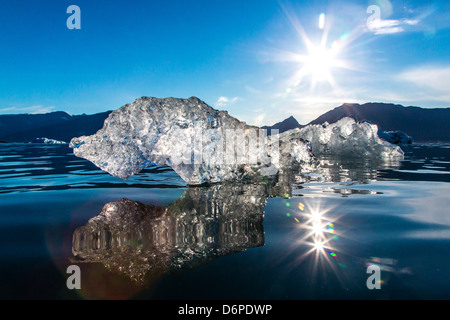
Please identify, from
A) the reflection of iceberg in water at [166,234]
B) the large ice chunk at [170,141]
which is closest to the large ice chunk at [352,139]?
the large ice chunk at [170,141]

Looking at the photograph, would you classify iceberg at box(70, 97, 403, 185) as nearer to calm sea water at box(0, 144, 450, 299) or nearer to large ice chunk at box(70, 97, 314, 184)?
large ice chunk at box(70, 97, 314, 184)

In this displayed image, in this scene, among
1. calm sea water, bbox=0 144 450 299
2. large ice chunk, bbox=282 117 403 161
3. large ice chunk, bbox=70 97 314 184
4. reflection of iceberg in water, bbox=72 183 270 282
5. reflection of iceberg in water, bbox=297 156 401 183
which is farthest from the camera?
large ice chunk, bbox=282 117 403 161

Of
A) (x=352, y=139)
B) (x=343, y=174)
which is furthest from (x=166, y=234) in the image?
(x=352, y=139)

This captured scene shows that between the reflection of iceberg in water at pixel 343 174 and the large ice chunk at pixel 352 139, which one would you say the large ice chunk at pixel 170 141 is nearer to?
the reflection of iceberg in water at pixel 343 174

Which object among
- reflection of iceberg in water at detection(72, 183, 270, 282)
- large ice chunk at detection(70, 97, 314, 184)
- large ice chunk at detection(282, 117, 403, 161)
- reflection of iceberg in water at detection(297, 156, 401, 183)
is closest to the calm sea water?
reflection of iceberg in water at detection(72, 183, 270, 282)

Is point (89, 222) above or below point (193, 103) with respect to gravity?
below
